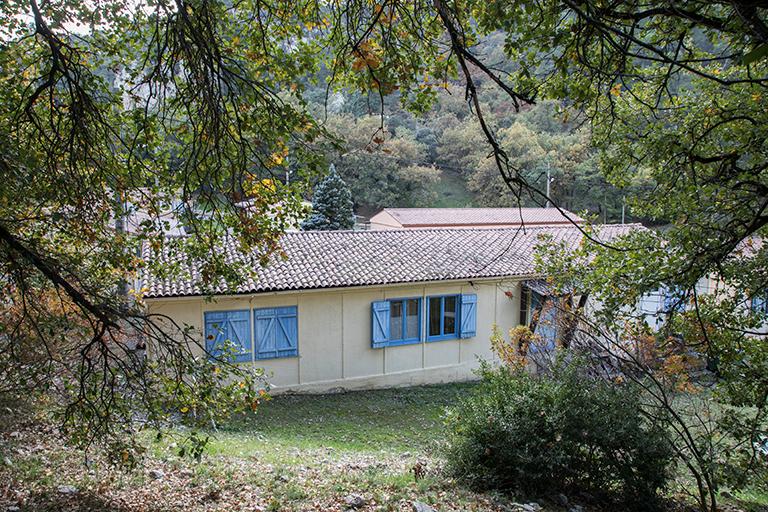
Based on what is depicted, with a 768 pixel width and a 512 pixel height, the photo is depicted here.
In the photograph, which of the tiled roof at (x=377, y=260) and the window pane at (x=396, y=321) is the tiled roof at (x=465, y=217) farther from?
the window pane at (x=396, y=321)

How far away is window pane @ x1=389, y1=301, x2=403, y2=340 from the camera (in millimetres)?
12906

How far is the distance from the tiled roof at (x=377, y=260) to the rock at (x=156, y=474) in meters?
5.18

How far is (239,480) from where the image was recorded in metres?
5.66

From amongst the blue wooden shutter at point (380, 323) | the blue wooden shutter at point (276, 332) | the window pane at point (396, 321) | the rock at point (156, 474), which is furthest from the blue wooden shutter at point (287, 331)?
the rock at point (156, 474)

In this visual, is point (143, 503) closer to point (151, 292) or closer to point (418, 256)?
point (151, 292)

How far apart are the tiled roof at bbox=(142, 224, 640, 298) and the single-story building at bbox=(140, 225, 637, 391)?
29 mm

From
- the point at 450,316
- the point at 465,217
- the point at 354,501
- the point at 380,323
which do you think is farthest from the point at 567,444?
the point at 465,217

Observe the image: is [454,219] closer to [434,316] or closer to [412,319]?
[434,316]

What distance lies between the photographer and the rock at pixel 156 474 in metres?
5.67

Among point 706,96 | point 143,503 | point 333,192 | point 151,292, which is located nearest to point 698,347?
point 706,96

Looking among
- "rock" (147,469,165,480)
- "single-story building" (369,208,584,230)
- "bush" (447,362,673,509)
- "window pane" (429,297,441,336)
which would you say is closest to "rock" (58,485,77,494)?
"rock" (147,469,165,480)

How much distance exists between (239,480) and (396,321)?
7.58m

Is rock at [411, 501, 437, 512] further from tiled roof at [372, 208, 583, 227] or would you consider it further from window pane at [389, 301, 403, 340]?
tiled roof at [372, 208, 583, 227]

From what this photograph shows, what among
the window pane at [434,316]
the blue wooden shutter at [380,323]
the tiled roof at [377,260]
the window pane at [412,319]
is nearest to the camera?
the tiled roof at [377,260]
